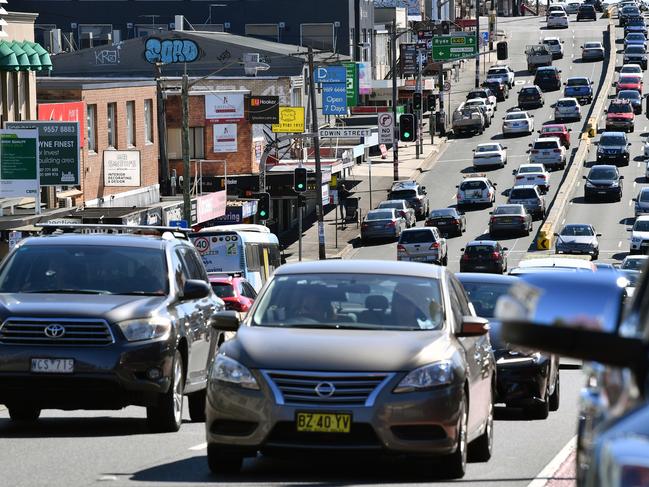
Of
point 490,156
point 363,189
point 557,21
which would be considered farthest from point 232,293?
point 557,21

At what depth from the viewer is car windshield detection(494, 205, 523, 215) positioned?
68.9 metres

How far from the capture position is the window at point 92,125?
53062 millimetres

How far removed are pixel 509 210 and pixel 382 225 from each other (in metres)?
5.52

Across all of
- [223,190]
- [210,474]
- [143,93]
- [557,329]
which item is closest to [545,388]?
[210,474]

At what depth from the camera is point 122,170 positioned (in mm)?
53719

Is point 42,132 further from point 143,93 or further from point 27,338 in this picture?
point 27,338

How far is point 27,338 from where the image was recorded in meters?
13.0

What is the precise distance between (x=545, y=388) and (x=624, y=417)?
13530 millimetres

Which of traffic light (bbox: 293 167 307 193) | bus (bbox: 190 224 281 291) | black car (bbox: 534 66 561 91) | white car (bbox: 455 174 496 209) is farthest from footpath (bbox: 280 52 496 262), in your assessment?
bus (bbox: 190 224 281 291)

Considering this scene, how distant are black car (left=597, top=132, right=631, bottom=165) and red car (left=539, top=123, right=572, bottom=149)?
17.7 feet

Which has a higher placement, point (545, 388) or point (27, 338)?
point (27, 338)

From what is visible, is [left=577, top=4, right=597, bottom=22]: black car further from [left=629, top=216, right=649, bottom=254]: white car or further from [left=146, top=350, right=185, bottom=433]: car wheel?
[left=146, top=350, right=185, bottom=433]: car wheel

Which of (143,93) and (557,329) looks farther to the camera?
(143,93)

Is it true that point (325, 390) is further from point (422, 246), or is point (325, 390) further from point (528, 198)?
point (528, 198)
